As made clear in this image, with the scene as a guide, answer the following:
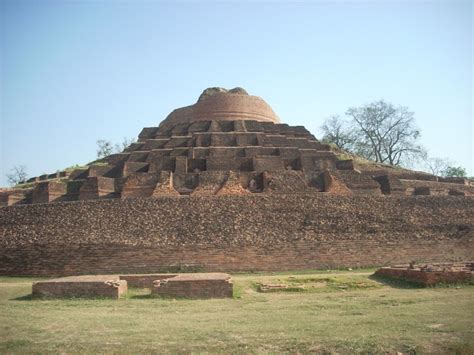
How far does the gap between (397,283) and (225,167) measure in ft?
37.3

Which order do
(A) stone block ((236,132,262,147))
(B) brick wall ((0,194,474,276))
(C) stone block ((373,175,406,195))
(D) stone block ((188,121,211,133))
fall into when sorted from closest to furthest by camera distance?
(B) brick wall ((0,194,474,276)) → (C) stone block ((373,175,406,195)) → (A) stone block ((236,132,262,147)) → (D) stone block ((188,121,211,133))

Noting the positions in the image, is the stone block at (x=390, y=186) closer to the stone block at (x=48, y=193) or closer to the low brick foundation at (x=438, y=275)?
the low brick foundation at (x=438, y=275)

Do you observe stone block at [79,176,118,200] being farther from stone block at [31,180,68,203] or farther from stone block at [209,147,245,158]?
stone block at [209,147,245,158]

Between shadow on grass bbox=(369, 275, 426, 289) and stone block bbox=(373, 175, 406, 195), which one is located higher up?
stone block bbox=(373, 175, 406, 195)

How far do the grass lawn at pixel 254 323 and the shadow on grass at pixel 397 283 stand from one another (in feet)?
1.30

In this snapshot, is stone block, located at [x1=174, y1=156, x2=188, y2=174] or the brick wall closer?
the brick wall

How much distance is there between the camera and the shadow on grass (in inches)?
392

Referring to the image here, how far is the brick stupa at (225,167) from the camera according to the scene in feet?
59.3

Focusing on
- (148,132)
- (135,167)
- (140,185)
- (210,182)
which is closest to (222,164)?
(210,182)

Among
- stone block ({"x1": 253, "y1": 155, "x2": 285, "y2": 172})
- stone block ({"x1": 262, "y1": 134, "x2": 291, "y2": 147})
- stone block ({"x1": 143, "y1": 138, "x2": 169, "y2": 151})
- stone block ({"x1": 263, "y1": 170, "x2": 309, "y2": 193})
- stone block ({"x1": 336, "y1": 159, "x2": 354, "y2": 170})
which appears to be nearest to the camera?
stone block ({"x1": 263, "y1": 170, "x2": 309, "y2": 193})

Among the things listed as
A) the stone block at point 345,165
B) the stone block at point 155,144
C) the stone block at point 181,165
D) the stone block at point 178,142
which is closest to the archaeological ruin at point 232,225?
the stone block at point 181,165

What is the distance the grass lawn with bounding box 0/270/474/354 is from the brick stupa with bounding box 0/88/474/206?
880 cm

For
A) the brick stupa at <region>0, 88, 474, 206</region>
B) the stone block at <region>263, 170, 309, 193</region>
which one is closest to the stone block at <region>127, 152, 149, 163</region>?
the brick stupa at <region>0, 88, 474, 206</region>

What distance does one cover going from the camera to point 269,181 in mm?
17516
